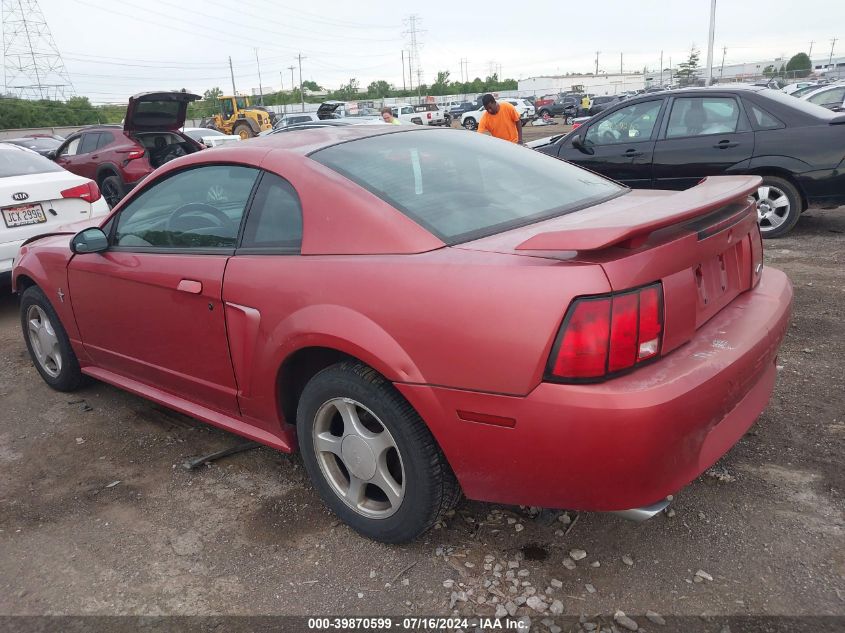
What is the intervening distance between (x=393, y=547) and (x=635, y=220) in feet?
4.76

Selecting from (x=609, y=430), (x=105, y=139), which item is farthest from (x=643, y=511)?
(x=105, y=139)

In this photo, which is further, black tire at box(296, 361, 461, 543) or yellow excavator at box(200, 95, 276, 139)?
yellow excavator at box(200, 95, 276, 139)

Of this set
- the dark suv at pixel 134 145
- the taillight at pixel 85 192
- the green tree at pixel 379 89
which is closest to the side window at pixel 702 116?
the taillight at pixel 85 192

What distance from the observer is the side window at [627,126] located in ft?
23.0

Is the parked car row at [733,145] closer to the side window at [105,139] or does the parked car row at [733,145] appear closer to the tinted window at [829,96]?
the side window at [105,139]

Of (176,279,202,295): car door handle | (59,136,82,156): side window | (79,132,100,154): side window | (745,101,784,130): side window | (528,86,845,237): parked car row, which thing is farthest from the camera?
(59,136,82,156): side window

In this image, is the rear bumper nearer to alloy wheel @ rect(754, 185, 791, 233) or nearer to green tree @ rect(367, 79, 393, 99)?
alloy wheel @ rect(754, 185, 791, 233)

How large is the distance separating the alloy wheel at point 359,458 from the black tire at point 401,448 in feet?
0.09

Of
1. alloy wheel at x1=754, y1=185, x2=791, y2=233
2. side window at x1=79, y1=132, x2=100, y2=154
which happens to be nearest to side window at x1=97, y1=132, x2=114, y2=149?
side window at x1=79, y1=132, x2=100, y2=154

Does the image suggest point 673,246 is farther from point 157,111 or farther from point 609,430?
point 157,111

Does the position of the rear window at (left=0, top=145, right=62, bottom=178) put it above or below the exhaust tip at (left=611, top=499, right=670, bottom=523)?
above

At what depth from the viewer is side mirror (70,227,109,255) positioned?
3221 millimetres

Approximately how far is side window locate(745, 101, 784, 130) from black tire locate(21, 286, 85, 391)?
20.6 feet

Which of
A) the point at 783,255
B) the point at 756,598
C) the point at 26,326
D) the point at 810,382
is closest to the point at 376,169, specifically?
the point at 756,598
